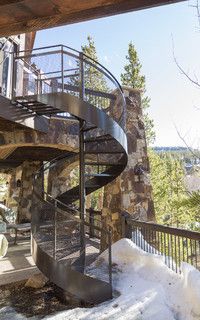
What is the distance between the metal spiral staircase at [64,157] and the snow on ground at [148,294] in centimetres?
32

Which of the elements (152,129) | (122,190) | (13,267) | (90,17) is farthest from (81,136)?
(152,129)

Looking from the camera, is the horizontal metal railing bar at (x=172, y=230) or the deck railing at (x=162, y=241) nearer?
the horizontal metal railing bar at (x=172, y=230)

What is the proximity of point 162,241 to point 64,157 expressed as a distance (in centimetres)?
273

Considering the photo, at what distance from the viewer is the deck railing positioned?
4.72 metres

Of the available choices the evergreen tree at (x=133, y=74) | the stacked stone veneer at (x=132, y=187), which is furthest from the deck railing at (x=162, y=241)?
the evergreen tree at (x=133, y=74)

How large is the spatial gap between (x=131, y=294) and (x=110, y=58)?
11.3 m

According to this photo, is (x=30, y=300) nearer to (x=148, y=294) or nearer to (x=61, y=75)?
(x=148, y=294)

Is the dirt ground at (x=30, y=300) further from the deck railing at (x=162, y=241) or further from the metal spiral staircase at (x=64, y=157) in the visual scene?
the deck railing at (x=162, y=241)

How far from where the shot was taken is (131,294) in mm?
4543

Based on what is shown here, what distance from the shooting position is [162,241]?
19.1ft

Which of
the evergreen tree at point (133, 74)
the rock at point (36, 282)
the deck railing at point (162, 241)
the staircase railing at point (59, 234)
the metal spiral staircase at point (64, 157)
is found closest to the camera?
the metal spiral staircase at point (64, 157)

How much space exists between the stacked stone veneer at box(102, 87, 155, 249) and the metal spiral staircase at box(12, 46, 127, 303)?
2.09 feet

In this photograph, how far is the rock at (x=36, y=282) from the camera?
5.24 meters

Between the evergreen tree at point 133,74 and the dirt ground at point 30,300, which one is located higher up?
the evergreen tree at point 133,74
